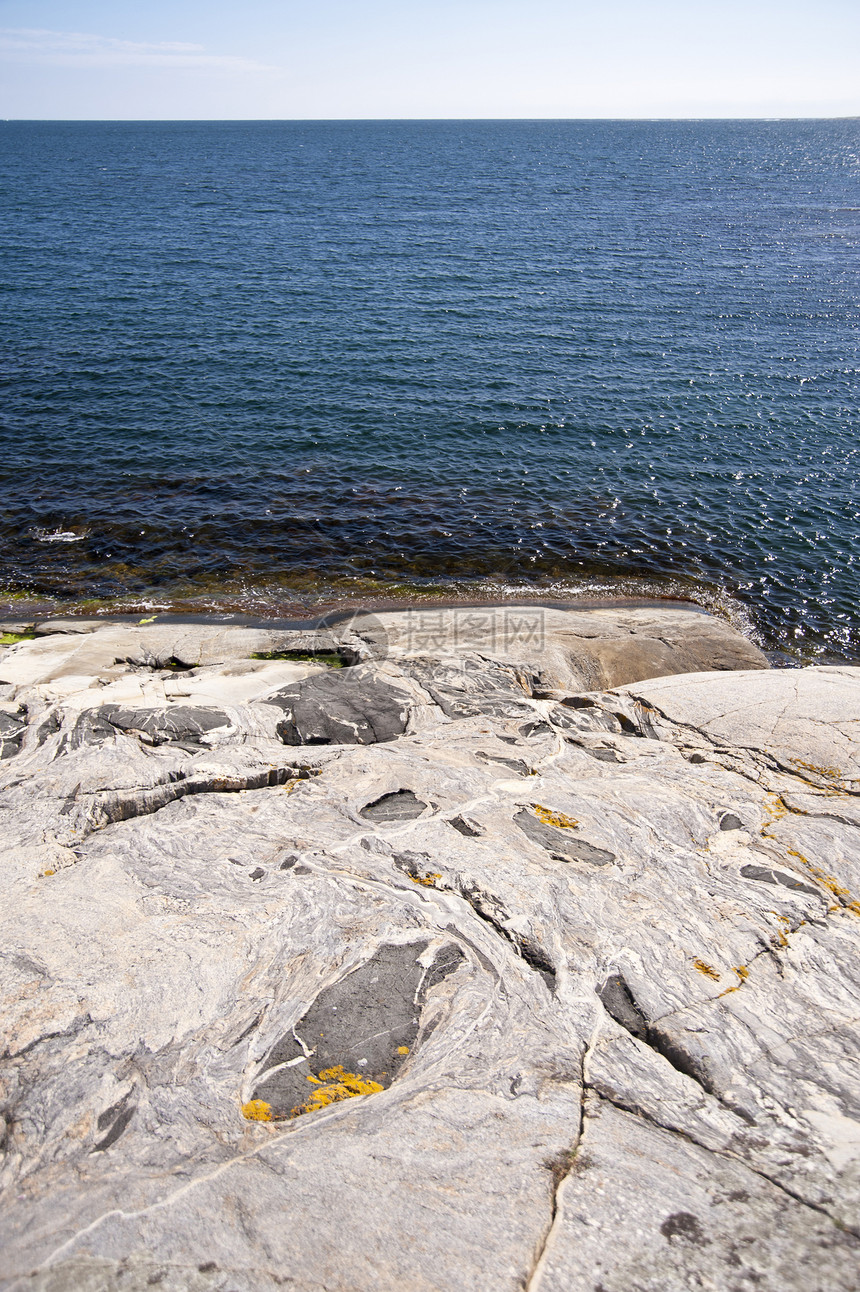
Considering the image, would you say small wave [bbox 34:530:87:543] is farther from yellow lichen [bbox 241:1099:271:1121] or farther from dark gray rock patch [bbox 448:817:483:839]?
yellow lichen [bbox 241:1099:271:1121]

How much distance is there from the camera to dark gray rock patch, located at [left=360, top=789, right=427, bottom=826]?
10.9 metres

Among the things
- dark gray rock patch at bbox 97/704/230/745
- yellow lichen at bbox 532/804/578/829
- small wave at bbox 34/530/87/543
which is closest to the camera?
yellow lichen at bbox 532/804/578/829

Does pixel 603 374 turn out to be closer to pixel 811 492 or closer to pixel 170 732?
pixel 811 492

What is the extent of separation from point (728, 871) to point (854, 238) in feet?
331

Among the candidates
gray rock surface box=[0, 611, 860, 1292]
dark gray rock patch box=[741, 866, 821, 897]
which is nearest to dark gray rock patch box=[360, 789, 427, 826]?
gray rock surface box=[0, 611, 860, 1292]

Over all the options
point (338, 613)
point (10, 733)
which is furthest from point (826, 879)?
point (338, 613)

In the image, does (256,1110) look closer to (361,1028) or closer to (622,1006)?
(361,1028)

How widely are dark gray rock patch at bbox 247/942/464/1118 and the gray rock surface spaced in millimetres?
35

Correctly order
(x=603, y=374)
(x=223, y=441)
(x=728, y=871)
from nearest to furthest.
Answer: (x=728, y=871)
(x=223, y=441)
(x=603, y=374)

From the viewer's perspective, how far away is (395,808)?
11.1m

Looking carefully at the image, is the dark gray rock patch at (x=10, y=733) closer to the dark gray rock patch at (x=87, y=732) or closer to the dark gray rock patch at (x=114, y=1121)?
the dark gray rock patch at (x=87, y=732)

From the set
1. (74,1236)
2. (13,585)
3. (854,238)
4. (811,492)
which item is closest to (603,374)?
(811,492)

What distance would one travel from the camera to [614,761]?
42.7 ft

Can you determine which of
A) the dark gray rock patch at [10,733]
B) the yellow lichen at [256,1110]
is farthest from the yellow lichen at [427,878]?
the dark gray rock patch at [10,733]
